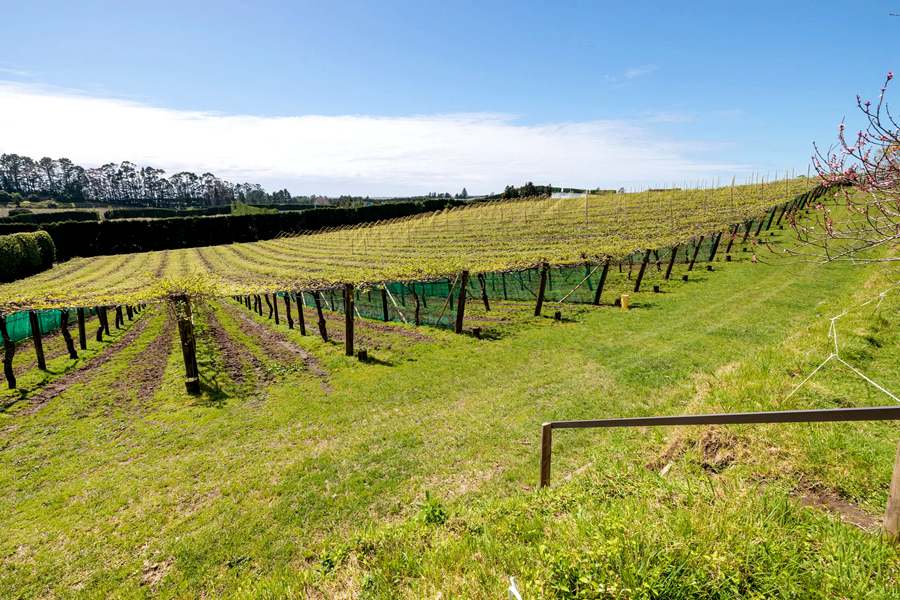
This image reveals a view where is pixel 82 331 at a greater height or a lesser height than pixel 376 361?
greater

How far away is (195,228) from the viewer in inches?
2832

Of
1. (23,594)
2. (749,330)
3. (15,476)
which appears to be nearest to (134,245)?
(15,476)

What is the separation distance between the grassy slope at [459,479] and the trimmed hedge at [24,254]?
44.5 m

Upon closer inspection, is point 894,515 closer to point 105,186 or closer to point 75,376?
point 75,376

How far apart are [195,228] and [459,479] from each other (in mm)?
80775

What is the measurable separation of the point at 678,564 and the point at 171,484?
9343 millimetres

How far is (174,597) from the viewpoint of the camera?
Result: 5.61 meters

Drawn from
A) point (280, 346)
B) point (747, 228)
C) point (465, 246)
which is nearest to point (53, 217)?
point (465, 246)

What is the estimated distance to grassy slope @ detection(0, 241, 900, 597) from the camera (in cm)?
354

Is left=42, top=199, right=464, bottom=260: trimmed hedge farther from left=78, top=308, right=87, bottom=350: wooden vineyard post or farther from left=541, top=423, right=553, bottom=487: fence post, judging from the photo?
left=541, top=423, right=553, bottom=487: fence post

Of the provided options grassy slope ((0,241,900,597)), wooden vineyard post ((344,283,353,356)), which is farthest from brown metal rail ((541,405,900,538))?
wooden vineyard post ((344,283,353,356))

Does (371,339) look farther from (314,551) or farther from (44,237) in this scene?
(44,237)

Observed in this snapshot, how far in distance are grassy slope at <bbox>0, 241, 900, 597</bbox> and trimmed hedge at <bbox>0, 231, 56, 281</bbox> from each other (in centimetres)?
4451

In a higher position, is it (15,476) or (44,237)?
(44,237)
